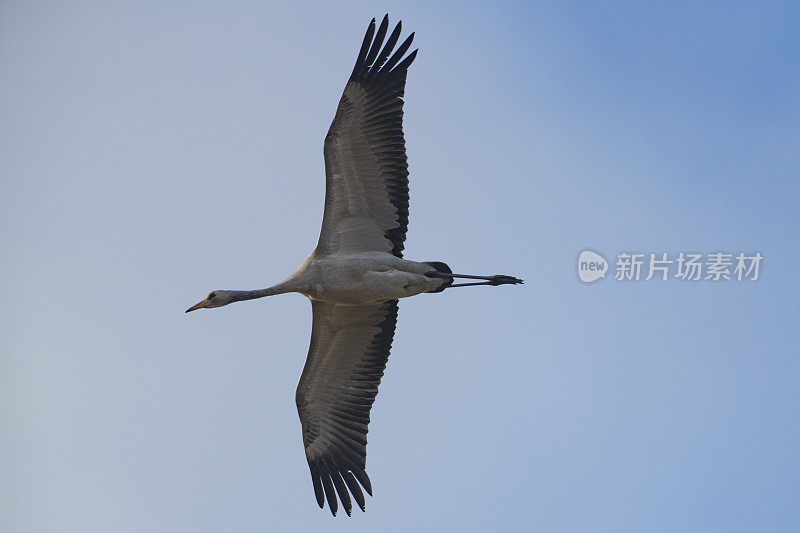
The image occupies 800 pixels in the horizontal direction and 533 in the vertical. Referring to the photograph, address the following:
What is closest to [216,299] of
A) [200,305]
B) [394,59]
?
[200,305]

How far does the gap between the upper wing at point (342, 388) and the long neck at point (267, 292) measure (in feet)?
1.87

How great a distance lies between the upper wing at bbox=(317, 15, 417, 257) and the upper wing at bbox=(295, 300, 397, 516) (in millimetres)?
1091

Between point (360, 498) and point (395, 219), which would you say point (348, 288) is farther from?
point (360, 498)

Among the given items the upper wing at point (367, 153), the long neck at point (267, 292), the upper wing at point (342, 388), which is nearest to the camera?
the upper wing at point (367, 153)

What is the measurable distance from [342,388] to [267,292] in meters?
1.76

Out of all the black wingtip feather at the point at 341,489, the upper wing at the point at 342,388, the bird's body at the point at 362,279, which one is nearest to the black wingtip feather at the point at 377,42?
the bird's body at the point at 362,279

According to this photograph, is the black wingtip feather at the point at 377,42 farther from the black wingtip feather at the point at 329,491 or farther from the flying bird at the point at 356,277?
the black wingtip feather at the point at 329,491

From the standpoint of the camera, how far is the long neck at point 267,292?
1417 centimetres

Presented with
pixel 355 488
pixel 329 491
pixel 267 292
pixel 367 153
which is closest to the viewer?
pixel 367 153

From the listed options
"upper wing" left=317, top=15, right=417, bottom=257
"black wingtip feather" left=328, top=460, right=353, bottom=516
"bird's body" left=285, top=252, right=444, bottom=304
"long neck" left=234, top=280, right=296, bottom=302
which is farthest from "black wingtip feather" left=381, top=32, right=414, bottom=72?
"black wingtip feather" left=328, top=460, right=353, bottom=516

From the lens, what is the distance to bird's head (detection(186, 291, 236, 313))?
14.4 meters

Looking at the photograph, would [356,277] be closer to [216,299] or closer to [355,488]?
[216,299]

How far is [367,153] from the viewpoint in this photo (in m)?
13.7

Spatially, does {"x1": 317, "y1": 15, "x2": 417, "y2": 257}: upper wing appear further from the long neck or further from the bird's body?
the long neck
